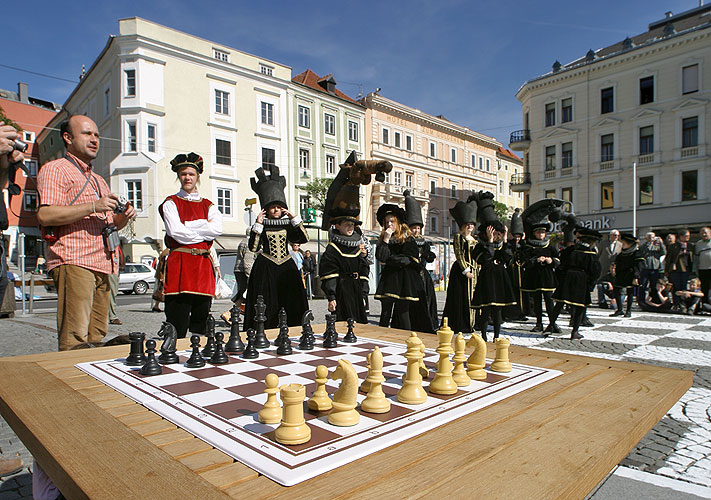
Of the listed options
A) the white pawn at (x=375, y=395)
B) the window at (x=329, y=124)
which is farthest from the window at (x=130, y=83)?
the white pawn at (x=375, y=395)

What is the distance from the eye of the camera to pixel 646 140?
88.9ft

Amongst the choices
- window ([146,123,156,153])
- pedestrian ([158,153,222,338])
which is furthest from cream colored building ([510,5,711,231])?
pedestrian ([158,153,222,338])

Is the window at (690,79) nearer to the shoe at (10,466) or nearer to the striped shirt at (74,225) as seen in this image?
the striped shirt at (74,225)

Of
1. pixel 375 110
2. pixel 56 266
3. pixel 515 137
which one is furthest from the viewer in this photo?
pixel 375 110

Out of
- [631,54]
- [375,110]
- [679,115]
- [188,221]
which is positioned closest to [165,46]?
[375,110]

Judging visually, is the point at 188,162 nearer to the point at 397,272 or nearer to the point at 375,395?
the point at 397,272

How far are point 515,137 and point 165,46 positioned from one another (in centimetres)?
2283

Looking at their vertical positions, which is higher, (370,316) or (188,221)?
(188,221)

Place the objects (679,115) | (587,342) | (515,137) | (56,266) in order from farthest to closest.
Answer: (515,137), (679,115), (587,342), (56,266)

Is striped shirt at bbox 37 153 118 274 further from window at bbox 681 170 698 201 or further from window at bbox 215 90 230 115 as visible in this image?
window at bbox 681 170 698 201

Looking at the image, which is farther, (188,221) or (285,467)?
(188,221)

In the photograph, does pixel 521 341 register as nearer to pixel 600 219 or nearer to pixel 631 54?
pixel 600 219

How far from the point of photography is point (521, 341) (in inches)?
244

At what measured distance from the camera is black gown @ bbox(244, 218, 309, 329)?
4.37 m
